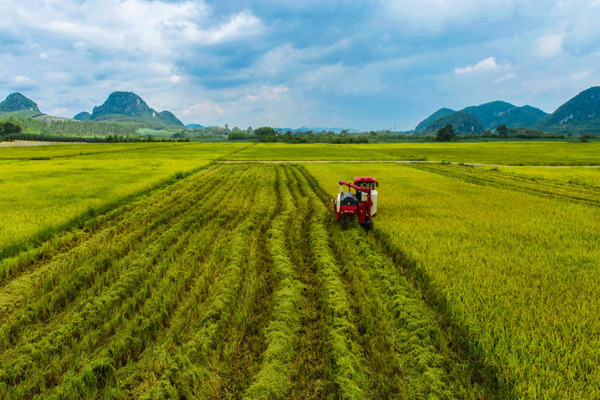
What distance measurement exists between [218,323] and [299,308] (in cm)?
149

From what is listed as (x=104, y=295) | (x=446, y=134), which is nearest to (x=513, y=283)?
(x=104, y=295)

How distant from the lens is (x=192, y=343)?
422 centimetres

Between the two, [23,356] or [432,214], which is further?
[432,214]

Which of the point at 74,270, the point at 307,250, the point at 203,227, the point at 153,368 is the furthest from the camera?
the point at 203,227

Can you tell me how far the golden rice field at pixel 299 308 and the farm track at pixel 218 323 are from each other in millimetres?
28

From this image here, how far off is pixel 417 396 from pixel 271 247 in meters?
5.41

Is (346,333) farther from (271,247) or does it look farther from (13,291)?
(13,291)

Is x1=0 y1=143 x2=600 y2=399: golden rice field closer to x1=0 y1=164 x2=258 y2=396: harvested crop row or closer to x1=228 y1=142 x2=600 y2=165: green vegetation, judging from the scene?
x1=0 y1=164 x2=258 y2=396: harvested crop row

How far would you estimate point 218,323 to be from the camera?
187 inches

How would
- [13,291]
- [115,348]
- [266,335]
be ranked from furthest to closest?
[13,291], [266,335], [115,348]

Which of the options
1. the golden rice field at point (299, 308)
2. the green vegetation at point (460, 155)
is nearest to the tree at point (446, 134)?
the green vegetation at point (460, 155)

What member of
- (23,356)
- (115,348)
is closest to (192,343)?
(115,348)

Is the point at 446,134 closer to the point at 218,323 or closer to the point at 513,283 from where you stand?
the point at 513,283

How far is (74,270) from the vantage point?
6.76 metres
